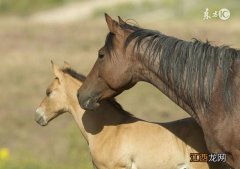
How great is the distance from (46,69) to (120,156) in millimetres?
14696

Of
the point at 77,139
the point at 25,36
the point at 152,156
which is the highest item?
the point at 152,156

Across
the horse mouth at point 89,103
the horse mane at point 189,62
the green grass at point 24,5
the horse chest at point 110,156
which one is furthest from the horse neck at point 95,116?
the green grass at point 24,5

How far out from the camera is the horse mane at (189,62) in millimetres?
7180

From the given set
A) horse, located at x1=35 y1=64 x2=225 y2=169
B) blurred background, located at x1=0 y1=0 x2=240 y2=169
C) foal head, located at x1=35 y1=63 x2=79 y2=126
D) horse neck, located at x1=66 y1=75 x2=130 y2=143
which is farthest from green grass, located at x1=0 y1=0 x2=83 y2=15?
horse, located at x1=35 y1=64 x2=225 y2=169

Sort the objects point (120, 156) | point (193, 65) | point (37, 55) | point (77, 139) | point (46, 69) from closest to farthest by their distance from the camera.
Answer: point (193, 65), point (120, 156), point (77, 139), point (46, 69), point (37, 55)

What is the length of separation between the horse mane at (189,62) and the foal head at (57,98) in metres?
1.22

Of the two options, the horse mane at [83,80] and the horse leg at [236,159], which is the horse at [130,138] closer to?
the horse mane at [83,80]

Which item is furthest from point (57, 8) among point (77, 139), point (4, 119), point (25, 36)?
point (77, 139)

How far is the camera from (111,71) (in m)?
7.66

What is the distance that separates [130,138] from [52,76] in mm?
13450

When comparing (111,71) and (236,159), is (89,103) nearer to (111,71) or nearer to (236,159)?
(111,71)

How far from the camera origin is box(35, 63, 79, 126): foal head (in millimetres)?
8531

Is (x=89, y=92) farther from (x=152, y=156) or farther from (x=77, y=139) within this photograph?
(x=77, y=139)

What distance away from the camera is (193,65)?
23.9ft
